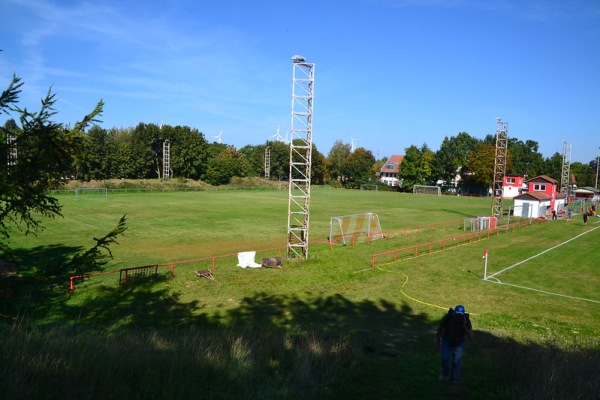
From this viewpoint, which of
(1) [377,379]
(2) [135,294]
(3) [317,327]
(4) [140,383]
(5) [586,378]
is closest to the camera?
(4) [140,383]

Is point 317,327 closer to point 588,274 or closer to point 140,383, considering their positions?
point 140,383

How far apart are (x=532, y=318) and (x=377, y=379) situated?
31.2 feet

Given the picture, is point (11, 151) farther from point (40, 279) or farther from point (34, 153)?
point (40, 279)

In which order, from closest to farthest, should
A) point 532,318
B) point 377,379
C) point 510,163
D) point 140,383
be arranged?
point 140,383 → point 377,379 → point 532,318 → point 510,163

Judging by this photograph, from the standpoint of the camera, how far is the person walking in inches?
340

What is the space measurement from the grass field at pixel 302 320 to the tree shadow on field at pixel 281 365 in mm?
33

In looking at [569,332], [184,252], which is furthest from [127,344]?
[184,252]

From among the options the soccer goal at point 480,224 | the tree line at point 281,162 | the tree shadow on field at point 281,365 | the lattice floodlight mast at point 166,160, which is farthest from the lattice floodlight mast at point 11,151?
the lattice floodlight mast at point 166,160

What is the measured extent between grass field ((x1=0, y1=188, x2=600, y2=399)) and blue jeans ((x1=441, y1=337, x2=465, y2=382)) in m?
0.24

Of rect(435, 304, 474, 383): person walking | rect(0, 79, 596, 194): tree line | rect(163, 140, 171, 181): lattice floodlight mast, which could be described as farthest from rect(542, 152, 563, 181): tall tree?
rect(435, 304, 474, 383): person walking

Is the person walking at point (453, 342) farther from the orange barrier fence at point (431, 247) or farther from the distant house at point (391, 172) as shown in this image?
the distant house at point (391, 172)

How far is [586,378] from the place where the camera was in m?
7.56

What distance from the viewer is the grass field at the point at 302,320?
21.7 ft

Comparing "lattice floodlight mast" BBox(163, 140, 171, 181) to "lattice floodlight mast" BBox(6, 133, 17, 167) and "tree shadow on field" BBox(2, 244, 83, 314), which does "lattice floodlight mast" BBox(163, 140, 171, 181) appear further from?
"lattice floodlight mast" BBox(6, 133, 17, 167)
